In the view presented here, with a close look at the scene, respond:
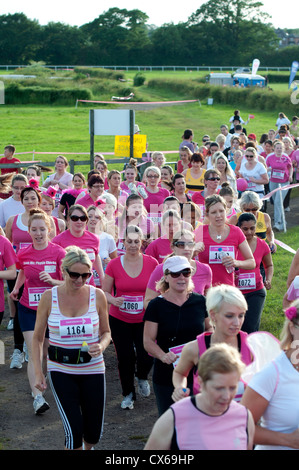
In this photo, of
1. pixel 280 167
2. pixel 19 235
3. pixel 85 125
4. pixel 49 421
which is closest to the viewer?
pixel 49 421

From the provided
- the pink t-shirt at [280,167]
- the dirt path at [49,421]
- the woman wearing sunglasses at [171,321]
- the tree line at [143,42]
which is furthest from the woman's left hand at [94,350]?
the tree line at [143,42]

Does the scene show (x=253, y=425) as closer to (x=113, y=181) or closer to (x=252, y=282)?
(x=252, y=282)

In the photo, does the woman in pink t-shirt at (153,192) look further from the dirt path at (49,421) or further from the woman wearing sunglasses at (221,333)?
the woman wearing sunglasses at (221,333)

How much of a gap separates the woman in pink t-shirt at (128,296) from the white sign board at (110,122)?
8.20 meters

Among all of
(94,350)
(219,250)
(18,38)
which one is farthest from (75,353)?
(18,38)

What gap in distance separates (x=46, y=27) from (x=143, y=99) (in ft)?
167

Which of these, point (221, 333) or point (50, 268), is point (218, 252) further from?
point (221, 333)

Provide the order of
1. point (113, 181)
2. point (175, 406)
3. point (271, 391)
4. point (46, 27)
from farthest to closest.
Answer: point (46, 27) < point (113, 181) < point (271, 391) < point (175, 406)

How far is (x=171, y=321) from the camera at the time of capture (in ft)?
17.3

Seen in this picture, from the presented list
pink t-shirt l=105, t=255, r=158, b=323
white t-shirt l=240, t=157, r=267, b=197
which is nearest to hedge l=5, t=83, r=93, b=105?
white t-shirt l=240, t=157, r=267, b=197

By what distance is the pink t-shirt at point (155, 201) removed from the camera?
405 inches

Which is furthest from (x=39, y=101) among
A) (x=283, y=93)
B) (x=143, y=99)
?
(x=283, y=93)

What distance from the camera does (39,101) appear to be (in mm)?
45344

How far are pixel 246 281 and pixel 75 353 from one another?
2.71m
